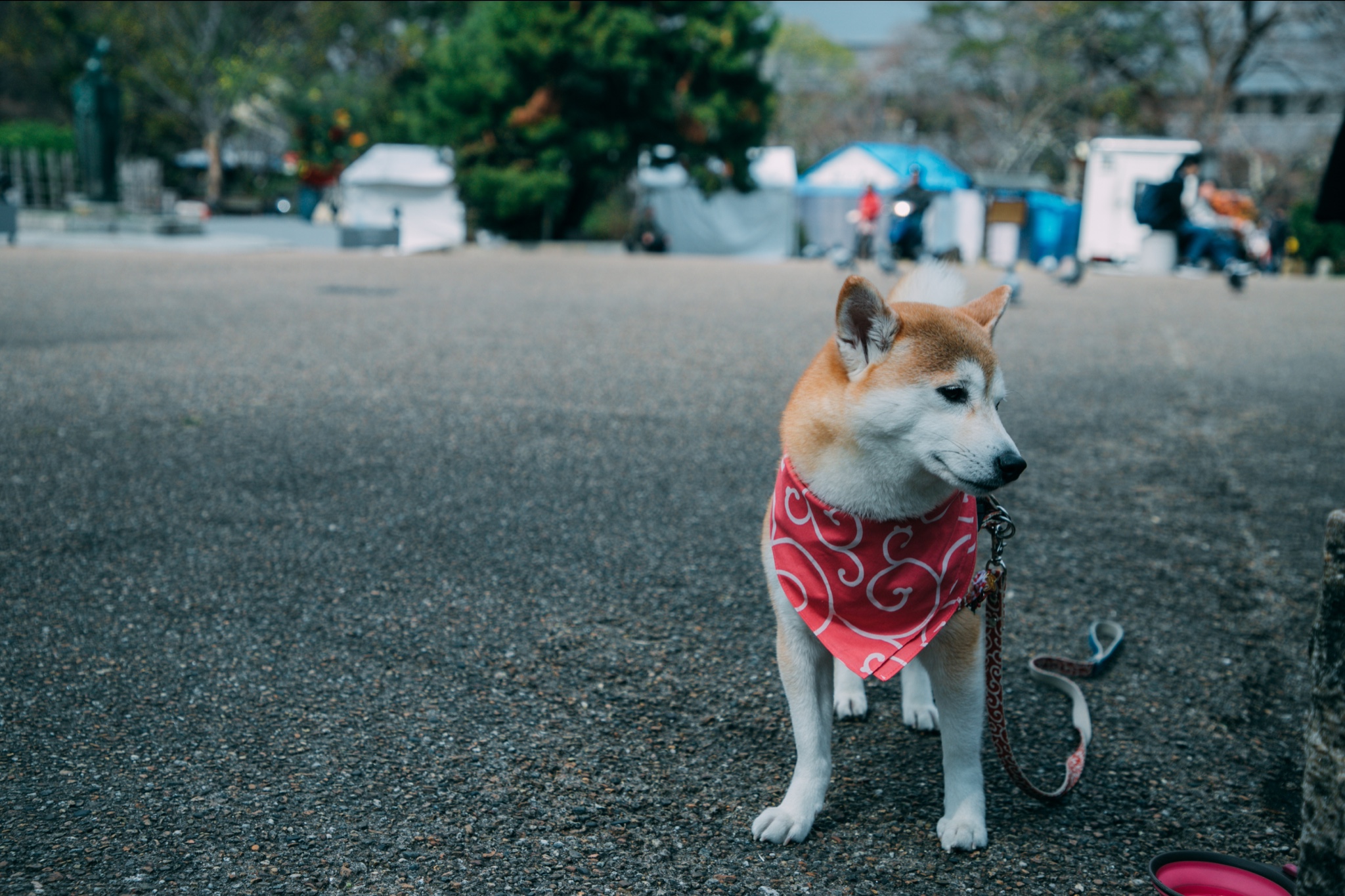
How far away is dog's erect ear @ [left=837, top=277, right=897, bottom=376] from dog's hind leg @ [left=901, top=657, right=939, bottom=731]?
1.02 metres

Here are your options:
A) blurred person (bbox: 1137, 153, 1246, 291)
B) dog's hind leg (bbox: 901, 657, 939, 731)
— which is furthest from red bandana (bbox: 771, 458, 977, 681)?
blurred person (bbox: 1137, 153, 1246, 291)

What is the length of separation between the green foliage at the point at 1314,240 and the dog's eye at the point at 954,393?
27.0 metres

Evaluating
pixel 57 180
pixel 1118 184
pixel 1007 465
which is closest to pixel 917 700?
pixel 1007 465

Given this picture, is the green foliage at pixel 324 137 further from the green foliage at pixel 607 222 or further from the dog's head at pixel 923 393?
the dog's head at pixel 923 393

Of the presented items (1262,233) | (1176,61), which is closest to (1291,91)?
(1176,61)

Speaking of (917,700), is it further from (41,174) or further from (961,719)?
(41,174)

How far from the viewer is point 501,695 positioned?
2.90 metres

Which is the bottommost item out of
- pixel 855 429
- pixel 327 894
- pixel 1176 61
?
pixel 327 894

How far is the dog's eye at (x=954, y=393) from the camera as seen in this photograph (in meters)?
2.00

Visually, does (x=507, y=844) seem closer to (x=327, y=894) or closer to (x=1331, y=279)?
(x=327, y=894)

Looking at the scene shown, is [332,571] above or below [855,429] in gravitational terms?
below

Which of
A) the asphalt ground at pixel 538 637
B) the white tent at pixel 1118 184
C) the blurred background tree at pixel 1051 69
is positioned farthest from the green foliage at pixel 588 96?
the asphalt ground at pixel 538 637

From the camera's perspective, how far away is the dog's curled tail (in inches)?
94.7

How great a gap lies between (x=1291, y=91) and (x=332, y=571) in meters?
53.4
